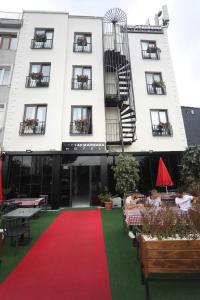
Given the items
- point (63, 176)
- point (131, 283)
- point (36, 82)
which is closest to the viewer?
point (131, 283)

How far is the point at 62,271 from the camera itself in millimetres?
3699

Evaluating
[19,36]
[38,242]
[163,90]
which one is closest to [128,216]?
[38,242]

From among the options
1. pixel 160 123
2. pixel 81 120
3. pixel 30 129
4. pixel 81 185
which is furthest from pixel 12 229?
pixel 160 123

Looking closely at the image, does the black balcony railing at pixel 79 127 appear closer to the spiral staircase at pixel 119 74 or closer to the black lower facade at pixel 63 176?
the black lower facade at pixel 63 176

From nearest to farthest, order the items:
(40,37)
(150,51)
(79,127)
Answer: (79,127) → (40,37) → (150,51)

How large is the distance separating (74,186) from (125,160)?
369 cm

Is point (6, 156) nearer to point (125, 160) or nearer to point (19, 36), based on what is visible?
point (125, 160)

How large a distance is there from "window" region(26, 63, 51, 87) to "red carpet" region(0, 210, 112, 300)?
10076mm

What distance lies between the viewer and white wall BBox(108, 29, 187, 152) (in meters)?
12.3

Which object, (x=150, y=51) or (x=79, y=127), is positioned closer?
(x=79, y=127)

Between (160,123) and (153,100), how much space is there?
177 cm

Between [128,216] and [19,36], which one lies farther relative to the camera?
[19,36]

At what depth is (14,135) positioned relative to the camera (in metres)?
11.4

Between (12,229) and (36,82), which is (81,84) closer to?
(36,82)
